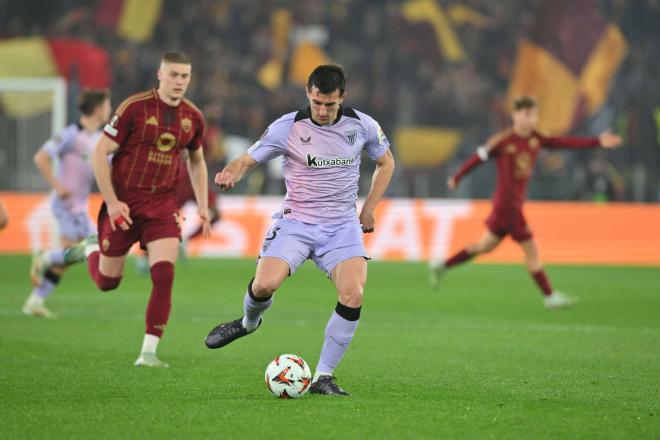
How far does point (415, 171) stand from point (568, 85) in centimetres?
556

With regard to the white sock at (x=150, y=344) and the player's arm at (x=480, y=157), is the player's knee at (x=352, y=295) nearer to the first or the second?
the white sock at (x=150, y=344)

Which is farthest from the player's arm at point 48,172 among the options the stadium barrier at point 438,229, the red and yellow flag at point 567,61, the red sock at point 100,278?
the red and yellow flag at point 567,61

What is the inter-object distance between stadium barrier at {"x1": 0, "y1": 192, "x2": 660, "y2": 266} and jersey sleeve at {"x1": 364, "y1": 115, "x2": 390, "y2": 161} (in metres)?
11.7

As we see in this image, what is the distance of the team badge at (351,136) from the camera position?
23.3 feet

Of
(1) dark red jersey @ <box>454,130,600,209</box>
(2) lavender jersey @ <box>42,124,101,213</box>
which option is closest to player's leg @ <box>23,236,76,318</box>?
(2) lavender jersey @ <box>42,124,101,213</box>

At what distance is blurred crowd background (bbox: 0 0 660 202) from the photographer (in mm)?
23109

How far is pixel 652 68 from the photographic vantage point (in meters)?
25.0

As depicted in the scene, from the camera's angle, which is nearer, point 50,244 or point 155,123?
point 155,123

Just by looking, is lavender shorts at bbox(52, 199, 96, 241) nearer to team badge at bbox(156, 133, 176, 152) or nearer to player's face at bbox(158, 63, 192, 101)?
team badge at bbox(156, 133, 176, 152)

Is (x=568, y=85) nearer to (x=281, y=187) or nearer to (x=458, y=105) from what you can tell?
(x=458, y=105)

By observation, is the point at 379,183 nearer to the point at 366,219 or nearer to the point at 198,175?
the point at 366,219

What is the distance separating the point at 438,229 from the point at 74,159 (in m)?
9.11

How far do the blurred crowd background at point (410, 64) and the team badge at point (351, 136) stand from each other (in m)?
15.3

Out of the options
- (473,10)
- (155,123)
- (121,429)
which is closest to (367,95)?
(473,10)
